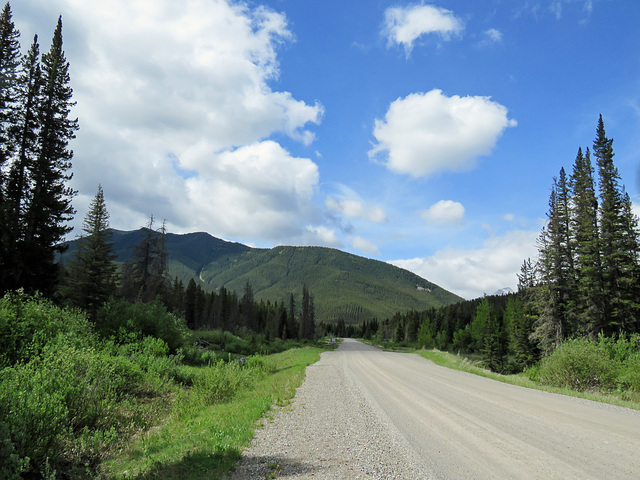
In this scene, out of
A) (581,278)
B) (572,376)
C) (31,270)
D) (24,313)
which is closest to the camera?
(24,313)

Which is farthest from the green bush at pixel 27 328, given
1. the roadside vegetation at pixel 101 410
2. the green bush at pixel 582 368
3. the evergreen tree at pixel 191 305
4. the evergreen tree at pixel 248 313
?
the evergreen tree at pixel 248 313

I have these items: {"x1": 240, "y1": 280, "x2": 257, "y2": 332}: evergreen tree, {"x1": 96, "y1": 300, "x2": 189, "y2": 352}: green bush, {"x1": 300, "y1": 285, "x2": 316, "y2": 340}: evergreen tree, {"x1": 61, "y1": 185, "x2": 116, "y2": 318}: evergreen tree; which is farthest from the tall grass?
{"x1": 300, "y1": 285, "x2": 316, "y2": 340}: evergreen tree

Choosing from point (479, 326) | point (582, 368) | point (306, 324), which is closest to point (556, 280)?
point (582, 368)

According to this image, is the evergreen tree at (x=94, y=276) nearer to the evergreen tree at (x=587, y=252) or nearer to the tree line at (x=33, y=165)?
the tree line at (x=33, y=165)

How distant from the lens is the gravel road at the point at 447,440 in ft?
18.5

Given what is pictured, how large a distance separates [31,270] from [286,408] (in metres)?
19.8

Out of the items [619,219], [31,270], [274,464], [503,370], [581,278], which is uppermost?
[619,219]

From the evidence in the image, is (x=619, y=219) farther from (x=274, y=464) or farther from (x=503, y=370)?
(x=274, y=464)

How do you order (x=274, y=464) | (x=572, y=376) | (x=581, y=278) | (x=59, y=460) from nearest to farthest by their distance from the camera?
(x=274, y=464), (x=59, y=460), (x=572, y=376), (x=581, y=278)

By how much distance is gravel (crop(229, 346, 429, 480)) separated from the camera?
18.5 ft

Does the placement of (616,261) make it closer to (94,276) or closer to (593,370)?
(593,370)

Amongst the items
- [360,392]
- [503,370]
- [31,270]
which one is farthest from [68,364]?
[503,370]

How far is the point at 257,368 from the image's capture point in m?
22.2

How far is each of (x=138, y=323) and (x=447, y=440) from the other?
72.5 feet
